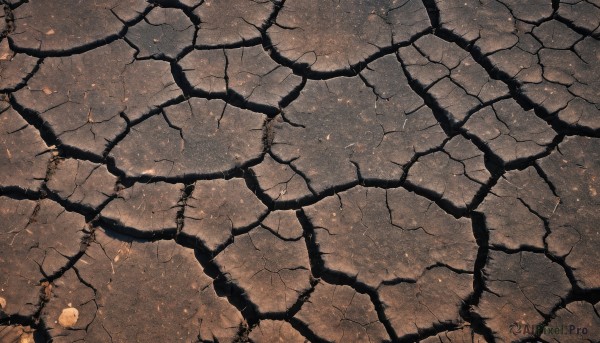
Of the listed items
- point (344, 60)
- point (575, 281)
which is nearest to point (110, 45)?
point (344, 60)

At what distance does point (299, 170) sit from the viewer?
245cm

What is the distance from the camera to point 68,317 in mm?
2117

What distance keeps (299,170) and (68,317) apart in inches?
51.2

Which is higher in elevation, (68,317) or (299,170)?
(299,170)

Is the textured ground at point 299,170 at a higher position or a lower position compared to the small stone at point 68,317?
higher

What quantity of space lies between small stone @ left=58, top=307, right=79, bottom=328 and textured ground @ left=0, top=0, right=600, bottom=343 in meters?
0.01

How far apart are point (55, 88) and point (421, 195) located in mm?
2146

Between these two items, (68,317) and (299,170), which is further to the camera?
(299,170)

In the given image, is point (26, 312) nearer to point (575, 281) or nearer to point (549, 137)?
point (575, 281)

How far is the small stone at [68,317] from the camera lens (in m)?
2.10

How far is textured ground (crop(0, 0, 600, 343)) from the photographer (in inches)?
84.3

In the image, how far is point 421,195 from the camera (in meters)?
2.39

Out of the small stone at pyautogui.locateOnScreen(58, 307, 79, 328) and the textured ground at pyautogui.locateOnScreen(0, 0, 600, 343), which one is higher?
the textured ground at pyautogui.locateOnScreen(0, 0, 600, 343)

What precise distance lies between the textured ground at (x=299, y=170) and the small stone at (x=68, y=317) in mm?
13
